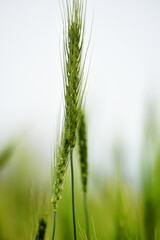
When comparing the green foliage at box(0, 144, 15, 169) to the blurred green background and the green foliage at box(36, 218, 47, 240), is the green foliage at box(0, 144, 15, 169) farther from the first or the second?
the green foliage at box(36, 218, 47, 240)

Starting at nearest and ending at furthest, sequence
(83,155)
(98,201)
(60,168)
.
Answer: (60,168), (83,155), (98,201)

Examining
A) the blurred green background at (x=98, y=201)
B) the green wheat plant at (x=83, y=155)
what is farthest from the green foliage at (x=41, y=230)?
the green wheat plant at (x=83, y=155)

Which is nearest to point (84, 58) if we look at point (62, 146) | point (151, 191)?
point (62, 146)

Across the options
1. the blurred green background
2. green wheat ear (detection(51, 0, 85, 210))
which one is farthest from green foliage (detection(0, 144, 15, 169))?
green wheat ear (detection(51, 0, 85, 210))

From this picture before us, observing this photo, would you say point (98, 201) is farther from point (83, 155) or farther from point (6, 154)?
point (6, 154)

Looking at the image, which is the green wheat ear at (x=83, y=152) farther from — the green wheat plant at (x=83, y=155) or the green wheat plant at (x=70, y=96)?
the green wheat plant at (x=70, y=96)

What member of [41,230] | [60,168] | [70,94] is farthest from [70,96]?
[41,230]

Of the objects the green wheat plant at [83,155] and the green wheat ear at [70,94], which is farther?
the green wheat plant at [83,155]

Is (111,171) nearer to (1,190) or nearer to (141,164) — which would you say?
(141,164)
